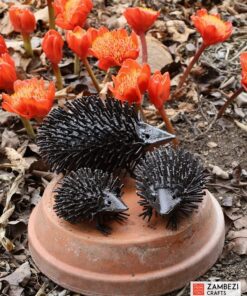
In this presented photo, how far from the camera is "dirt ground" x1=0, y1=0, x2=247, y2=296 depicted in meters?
2.09

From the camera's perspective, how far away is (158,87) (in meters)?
2.15

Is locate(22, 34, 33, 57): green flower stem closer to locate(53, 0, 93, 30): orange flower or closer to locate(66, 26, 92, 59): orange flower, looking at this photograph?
locate(53, 0, 93, 30): orange flower

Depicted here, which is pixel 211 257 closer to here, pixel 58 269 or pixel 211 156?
pixel 58 269

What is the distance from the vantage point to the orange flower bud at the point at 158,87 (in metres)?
2.15

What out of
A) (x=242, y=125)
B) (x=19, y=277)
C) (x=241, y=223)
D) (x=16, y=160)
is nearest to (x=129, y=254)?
(x=19, y=277)

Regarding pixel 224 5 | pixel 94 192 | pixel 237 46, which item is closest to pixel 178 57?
pixel 237 46

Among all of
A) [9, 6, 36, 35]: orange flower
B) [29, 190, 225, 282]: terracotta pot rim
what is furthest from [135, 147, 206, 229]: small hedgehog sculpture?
[9, 6, 36, 35]: orange flower

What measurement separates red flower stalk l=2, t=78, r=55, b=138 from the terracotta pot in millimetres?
410

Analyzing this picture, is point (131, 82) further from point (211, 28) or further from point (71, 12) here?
point (71, 12)

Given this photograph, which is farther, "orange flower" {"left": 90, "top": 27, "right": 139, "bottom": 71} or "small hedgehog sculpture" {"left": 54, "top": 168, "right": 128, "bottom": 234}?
"orange flower" {"left": 90, "top": 27, "right": 139, "bottom": 71}

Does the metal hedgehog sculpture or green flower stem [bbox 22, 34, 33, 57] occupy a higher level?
the metal hedgehog sculpture

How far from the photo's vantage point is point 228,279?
200 cm

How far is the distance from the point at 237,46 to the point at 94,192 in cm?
169

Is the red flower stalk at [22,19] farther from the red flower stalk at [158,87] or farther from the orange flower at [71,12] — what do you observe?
the red flower stalk at [158,87]
